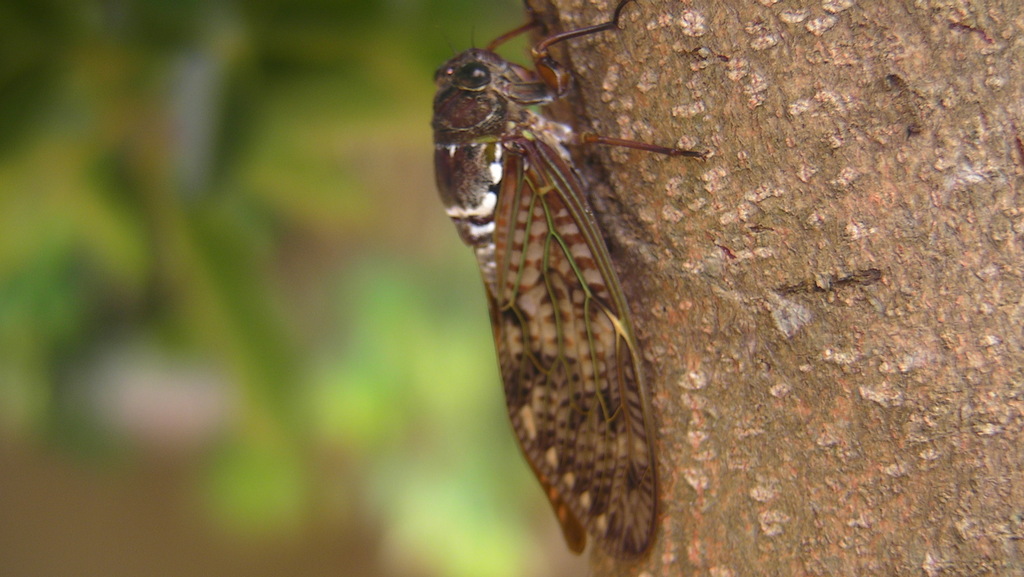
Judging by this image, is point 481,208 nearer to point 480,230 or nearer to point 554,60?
point 480,230

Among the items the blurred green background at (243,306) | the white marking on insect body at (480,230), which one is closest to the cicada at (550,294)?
the white marking on insect body at (480,230)

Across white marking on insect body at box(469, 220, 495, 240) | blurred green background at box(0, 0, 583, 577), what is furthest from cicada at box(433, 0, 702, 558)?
blurred green background at box(0, 0, 583, 577)

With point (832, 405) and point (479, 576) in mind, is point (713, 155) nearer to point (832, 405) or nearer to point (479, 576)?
point (832, 405)

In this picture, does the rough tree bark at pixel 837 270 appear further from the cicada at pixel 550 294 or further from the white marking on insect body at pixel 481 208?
the white marking on insect body at pixel 481 208

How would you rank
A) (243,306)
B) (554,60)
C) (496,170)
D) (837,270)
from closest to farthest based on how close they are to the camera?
(837,270)
(554,60)
(496,170)
(243,306)

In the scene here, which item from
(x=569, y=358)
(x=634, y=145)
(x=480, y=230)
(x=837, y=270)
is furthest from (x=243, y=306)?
(x=837, y=270)

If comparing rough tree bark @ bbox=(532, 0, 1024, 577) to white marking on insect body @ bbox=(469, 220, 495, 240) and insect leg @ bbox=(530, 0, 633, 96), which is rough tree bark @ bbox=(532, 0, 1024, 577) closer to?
insect leg @ bbox=(530, 0, 633, 96)

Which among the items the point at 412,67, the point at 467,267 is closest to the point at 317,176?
the point at 412,67

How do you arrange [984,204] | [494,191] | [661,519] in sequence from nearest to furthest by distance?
1. [984,204]
2. [661,519]
3. [494,191]
